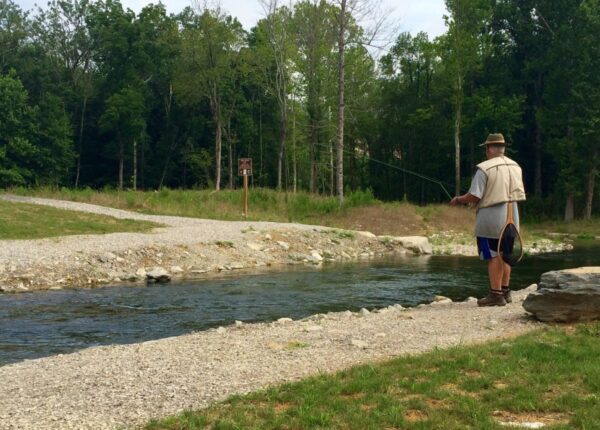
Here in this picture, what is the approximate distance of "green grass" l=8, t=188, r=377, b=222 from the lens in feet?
96.9

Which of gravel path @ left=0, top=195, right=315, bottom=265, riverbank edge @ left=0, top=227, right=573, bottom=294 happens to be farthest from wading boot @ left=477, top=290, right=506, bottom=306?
gravel path @ left=0, top=195, right=315, bottom=265

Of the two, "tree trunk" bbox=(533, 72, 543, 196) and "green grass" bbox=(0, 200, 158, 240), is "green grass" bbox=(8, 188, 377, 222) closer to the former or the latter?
"green grass" bbox=(0, 200, 158, 240)

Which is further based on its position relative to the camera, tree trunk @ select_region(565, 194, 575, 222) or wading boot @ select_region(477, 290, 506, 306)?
tree trunk @ select_region(565, 194, 575, 222)

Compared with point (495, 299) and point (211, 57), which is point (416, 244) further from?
point (211, 57)

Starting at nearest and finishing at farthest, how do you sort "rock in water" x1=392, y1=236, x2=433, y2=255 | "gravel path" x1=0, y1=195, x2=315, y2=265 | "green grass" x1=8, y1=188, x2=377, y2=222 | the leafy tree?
"gravel path" x1=0, y1=195, x2=315, y2=265
"rock in water" x1=392, y1=236, x2=433, y2=255
"green grass" x1=8, y1=188, x2=377, y2=222
the leafy tree

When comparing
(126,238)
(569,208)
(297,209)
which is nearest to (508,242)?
(126,238)

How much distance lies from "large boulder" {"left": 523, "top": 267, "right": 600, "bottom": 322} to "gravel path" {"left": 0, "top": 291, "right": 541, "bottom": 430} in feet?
0.90

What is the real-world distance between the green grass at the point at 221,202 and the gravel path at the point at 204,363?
773 inches

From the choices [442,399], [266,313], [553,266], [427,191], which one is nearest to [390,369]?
[442,399]

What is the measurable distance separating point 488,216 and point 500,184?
486mm

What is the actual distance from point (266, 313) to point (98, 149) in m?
56.6

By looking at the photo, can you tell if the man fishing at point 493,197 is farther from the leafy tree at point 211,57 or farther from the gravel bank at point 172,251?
the leafy tree at point 211,57

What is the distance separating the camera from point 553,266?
66.8 ft

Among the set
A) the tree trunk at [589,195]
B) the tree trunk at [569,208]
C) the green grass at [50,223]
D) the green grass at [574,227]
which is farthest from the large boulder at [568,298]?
the tree trunk at [569,208]
